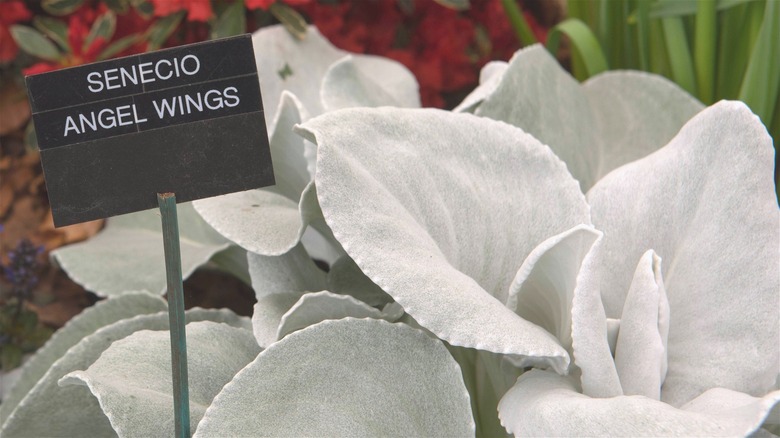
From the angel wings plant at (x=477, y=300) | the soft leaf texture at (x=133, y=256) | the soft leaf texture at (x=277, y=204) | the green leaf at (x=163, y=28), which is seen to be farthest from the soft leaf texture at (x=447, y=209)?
the green leaf at (x=163, y=28)

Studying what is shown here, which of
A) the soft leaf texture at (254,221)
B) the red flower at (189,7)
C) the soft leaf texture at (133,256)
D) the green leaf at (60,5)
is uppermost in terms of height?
the green leaf at (60,5)

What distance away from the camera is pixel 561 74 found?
3.20 ft

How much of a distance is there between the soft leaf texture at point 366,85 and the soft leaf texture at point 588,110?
0.14 metres

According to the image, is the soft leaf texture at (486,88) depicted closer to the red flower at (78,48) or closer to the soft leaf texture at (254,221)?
the soft leaf texture at (254,221)

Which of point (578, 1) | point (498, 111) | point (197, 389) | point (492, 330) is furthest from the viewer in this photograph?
point (578, 1)

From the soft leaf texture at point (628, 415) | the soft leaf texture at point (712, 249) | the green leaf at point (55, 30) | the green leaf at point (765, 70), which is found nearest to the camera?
the soft leaf texture at point (628, 415)

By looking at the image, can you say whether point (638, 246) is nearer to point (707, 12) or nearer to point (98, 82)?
point (707, 12)

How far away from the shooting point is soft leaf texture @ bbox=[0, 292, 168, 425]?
2.96 feet

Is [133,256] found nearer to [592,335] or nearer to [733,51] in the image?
[592,335]

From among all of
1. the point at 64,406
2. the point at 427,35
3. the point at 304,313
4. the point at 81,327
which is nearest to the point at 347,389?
the point at 304,313

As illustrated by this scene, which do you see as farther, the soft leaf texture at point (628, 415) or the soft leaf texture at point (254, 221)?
the soft leaf texture at point (254, 221)

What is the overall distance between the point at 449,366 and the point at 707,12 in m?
0.56

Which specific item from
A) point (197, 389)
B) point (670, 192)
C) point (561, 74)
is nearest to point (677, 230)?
point (670, 192)

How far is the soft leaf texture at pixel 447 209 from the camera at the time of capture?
597 mm
